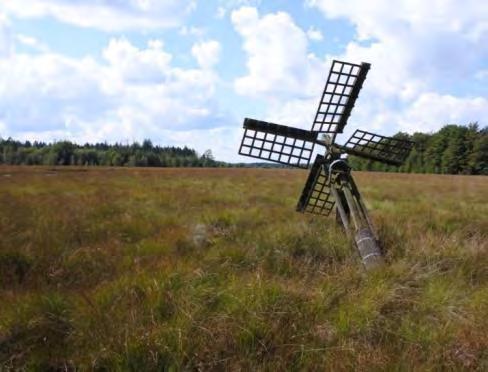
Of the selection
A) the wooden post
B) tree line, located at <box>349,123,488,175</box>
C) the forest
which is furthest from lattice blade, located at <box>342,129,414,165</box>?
tree line, located at <box>349,123,488,175</box>

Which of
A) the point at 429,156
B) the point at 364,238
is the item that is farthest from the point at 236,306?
the point at 429,156

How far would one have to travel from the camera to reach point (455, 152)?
90.8m

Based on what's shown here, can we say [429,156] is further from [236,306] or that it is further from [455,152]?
[236,306]

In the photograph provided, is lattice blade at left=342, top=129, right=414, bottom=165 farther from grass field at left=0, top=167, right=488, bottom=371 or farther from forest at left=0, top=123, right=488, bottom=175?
forest at left=0, top=123, right=488, bottom=175

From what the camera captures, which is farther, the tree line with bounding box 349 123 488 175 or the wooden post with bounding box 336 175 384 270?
the tree line with bounding box 349 123 488 175

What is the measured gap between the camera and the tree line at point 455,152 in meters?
86.9

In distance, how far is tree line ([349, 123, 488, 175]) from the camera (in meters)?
86.9

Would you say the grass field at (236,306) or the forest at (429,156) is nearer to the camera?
the grass field at (236,306)

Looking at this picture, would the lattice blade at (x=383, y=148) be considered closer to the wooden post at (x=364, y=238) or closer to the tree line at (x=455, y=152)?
the wooden post at (x=364, y=238)

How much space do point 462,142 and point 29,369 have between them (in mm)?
97456

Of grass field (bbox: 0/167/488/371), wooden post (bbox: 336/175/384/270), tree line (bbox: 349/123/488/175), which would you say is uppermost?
tree line (bbox: 349/123/488/175)

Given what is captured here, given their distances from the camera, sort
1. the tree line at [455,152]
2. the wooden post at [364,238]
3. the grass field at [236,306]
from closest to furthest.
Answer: the grass field at [236,306] → the wooden post at [364,238] → the tree line at [455,152]

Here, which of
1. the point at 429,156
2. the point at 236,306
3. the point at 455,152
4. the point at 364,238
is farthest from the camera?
the point at 429,156

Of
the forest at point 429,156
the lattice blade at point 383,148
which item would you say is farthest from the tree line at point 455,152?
the lattice blade at point 383,148
